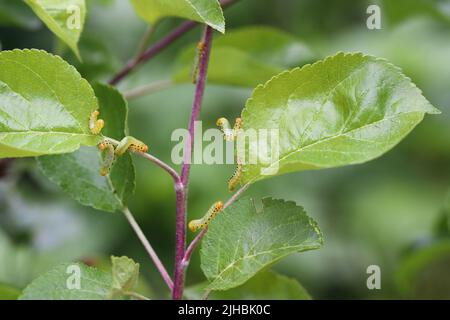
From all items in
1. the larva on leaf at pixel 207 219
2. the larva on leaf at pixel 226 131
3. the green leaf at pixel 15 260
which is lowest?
the larva on leaf at pixel 207 219

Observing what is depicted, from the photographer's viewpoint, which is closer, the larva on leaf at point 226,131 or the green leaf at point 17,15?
the larva on leaf at point 226,131

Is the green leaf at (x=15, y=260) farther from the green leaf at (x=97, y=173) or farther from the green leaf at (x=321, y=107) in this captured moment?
the green leaf at (x=321, y=107)

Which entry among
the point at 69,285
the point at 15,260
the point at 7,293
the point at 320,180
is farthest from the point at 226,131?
the point at 320,180

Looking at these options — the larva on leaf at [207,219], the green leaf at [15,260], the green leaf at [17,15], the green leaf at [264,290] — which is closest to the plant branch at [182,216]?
the larva on leaf at [207,219]

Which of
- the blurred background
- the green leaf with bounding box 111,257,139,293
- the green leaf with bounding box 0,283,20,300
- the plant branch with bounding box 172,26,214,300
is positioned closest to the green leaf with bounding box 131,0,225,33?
the plant branch with bounding box 172,26,214,300
